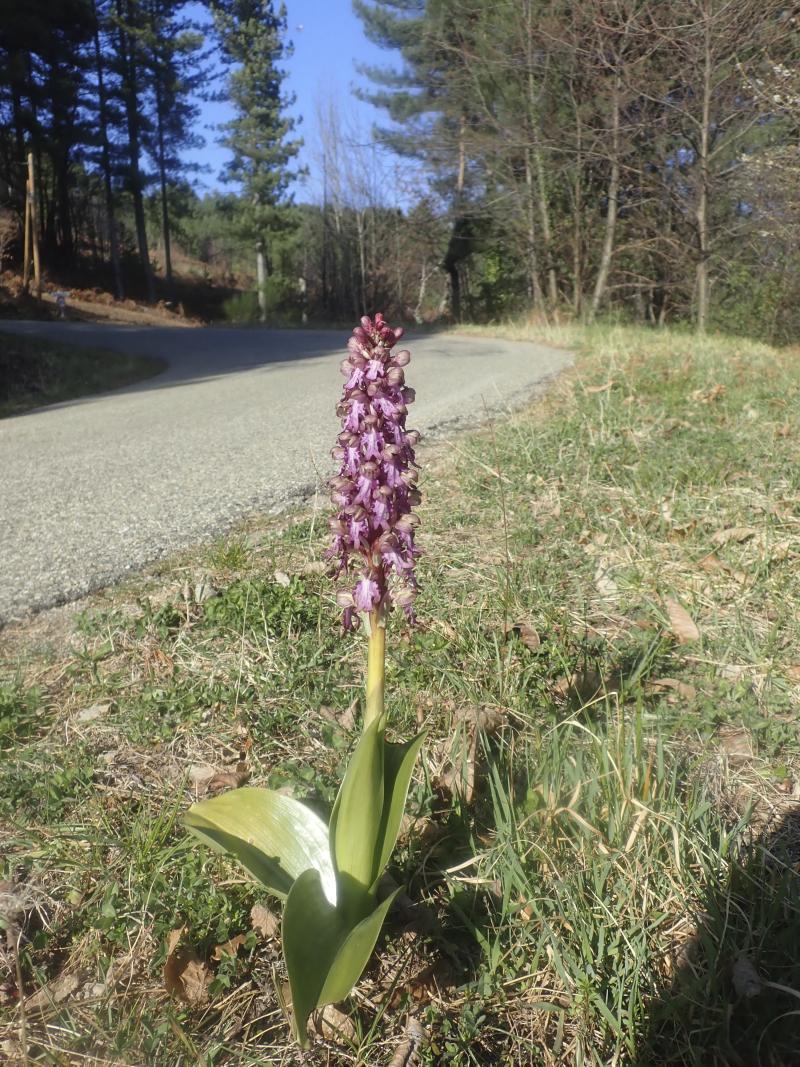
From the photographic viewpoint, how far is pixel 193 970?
60.7 inches

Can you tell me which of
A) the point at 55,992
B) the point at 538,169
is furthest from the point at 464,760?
the point at 538,169

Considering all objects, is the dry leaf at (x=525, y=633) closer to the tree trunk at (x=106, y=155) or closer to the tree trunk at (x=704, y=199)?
the tree trunk at (x=704, y=199)

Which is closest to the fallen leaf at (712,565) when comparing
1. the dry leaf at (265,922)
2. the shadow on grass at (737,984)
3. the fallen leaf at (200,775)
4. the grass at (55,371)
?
the shadow on grass at (737,984)

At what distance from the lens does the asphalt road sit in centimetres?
343

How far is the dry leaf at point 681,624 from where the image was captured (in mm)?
2602

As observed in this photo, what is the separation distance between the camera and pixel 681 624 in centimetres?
267

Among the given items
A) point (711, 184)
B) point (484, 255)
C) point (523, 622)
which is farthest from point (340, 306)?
point (523, 622)

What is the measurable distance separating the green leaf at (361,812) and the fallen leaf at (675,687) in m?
1.23

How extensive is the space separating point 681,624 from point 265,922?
1.69 meters

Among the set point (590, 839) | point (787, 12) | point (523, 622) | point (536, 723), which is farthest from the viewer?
point (787, 12)

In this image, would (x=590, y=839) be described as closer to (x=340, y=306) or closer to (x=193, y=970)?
(x=193, y=970)

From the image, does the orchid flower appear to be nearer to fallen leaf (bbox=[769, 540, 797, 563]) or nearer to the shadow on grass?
the shadow on grass

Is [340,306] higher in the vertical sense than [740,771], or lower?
higher

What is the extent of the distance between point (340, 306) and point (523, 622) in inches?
1111
